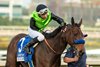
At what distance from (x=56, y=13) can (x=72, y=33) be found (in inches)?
1526

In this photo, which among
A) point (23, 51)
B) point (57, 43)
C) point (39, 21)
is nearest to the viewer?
point (57, 43)

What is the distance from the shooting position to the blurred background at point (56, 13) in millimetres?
40625

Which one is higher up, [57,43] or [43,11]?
[43,11]

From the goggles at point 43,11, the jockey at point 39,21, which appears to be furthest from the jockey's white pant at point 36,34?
the goggles at point 43,11

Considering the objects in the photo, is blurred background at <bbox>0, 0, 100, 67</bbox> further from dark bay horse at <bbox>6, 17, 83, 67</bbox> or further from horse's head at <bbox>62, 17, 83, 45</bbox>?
horse's head at <bbox>62, 17, 83, 45</bbox>

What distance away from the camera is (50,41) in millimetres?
6715

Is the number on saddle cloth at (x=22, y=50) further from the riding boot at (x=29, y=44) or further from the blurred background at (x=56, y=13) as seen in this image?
the blurred background at (x=56, y=13)


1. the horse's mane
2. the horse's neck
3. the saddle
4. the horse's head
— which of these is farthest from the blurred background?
the horse's head

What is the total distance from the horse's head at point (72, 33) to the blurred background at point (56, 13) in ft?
105

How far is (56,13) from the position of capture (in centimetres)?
4481

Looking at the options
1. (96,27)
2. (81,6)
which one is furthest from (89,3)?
(96,27)

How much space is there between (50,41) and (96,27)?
35429mm

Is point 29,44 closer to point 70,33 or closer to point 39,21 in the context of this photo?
point 39,21

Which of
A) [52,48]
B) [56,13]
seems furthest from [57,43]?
[56,13]
